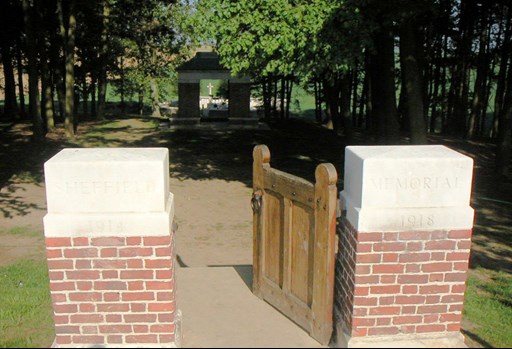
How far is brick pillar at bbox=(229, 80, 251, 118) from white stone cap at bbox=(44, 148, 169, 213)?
24919 millimetres

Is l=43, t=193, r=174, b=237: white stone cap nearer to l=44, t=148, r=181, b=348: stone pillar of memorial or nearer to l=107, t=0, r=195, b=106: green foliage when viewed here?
l=44, t=148, r=181, b=348: stone pillar of memorial

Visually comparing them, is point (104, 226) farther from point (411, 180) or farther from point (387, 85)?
point (387, 85)

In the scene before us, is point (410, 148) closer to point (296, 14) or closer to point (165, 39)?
point (296, 14)

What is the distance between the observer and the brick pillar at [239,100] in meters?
29.1

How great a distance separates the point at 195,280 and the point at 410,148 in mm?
3083

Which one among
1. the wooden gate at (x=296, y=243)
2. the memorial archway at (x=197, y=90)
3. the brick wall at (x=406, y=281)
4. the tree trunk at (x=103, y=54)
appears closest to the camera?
the brick wall at (x=406, y=281)

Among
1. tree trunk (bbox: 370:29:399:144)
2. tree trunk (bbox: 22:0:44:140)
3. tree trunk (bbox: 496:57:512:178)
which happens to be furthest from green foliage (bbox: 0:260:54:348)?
tree trunk (bbox: 22:0:44:140)

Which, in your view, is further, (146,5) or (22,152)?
(146,5)

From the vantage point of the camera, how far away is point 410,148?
198 inches

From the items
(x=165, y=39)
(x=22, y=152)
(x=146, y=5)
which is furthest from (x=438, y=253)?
(x=165, y=39)

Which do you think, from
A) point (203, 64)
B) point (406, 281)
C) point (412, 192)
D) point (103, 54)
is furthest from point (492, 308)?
point (103, 54)

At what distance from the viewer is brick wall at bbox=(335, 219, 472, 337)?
4617 mm

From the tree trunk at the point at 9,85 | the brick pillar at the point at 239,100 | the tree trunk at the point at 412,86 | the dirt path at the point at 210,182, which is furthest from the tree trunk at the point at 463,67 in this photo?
the tree trunk at the point at 9,85

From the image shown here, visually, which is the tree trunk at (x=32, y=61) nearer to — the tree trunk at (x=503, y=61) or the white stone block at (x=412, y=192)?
the white stone block at (x=412, y=192)
